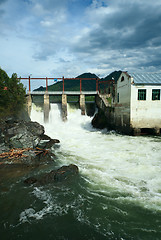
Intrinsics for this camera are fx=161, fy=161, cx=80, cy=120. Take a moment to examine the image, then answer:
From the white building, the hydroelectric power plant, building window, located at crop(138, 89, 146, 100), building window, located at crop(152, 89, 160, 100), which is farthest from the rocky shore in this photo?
building window, located at crop(152, 89, 160, 100)

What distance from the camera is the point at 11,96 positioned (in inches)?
1185

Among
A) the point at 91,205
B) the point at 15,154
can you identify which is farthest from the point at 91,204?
the point at 15,154

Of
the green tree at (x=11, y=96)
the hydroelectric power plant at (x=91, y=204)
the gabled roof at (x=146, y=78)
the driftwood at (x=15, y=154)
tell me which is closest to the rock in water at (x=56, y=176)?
the hydroelectric power plant at (x=91, y=204)

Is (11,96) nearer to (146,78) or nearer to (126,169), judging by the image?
(146,78)

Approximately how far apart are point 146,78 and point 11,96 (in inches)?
931

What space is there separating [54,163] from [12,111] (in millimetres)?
19170

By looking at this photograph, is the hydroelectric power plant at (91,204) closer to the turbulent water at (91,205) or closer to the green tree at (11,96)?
the turbulent water at (91,205)

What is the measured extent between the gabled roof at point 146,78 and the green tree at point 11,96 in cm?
2044

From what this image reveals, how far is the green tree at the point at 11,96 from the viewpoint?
26797 mm

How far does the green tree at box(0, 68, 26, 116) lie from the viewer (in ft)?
87.9

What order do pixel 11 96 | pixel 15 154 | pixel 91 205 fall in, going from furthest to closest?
pixel 11 96 < pixel 15 154 < pixel 91 205

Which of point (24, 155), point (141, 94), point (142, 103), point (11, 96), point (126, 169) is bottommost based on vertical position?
point (126, 169)

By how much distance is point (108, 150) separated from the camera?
1709cm

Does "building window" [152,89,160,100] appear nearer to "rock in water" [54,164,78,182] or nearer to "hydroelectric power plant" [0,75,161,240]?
"hydroelectric power plant" [0,75,161,240]
